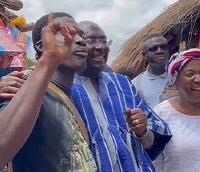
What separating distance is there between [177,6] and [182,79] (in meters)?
3.44

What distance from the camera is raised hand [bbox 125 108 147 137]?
2350 mm

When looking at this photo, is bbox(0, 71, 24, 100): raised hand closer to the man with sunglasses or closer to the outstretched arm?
the outstretched arm

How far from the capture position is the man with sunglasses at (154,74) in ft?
15.1

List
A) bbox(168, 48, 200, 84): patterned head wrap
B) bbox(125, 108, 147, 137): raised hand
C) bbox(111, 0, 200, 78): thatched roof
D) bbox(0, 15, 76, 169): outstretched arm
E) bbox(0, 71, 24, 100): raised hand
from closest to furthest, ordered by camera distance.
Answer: bbox(0, 15, 76, 169): outstretched arm
bbox(0, 71, 24, 100): raised hand
bbox(125, 108, 147, 137): raised hand
bbox(168, 48, 200, 84): patterned head wrap
bbox(111, 0, 200, 78): thatched roof

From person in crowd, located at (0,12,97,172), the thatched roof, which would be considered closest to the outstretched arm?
person in crowd, located at (0,12,97,172)

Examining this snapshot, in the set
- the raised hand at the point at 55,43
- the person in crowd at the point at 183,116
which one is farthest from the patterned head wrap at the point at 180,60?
Answer: the raised hand at the point at 55,43

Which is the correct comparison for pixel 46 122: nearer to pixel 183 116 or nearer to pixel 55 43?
pixel 55 43

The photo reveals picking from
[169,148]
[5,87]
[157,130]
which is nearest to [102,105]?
[157,130]

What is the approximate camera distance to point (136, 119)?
2350 millimetres

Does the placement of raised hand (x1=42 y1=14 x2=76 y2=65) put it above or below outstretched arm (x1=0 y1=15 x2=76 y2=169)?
above

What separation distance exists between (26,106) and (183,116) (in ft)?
5.30

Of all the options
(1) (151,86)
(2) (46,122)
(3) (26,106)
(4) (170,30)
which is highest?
(3) (26,106)

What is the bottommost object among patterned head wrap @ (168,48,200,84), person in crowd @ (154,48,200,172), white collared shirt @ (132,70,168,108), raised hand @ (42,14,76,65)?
white collared shirt @ (132,70,168,108)

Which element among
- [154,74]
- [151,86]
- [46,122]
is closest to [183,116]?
[46,122]
